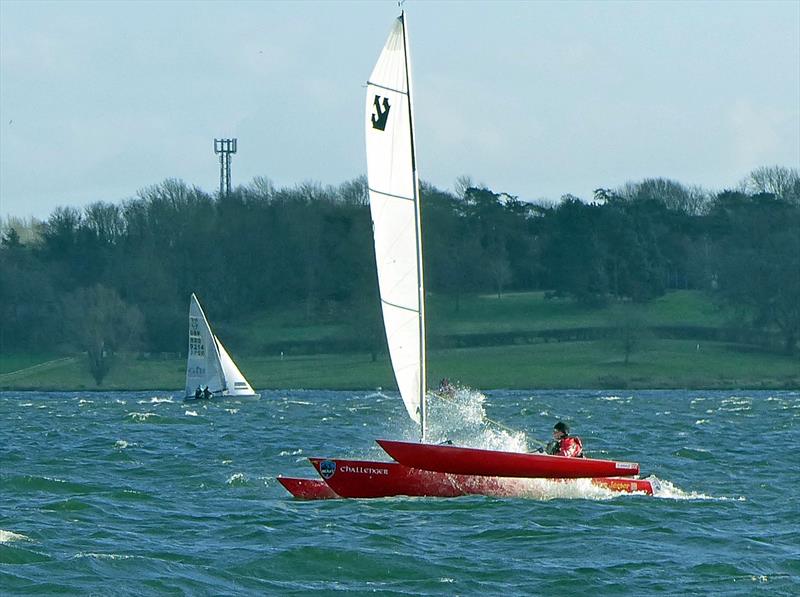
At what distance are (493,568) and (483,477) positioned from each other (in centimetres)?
591

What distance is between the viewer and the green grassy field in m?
103

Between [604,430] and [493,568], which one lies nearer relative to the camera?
[493,568]

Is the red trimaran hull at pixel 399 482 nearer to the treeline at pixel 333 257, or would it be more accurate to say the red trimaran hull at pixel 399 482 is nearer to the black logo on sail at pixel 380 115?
the black logo on sail at pixel 380 115

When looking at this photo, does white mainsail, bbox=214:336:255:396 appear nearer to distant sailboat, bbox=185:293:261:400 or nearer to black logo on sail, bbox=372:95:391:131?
distant sailboat, bbox=185:293:261:400

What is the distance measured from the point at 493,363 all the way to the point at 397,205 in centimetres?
8409

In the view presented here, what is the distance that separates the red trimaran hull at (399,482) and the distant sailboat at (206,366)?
1790 inches

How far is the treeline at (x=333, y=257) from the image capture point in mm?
111062

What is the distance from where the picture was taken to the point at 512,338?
115 metres

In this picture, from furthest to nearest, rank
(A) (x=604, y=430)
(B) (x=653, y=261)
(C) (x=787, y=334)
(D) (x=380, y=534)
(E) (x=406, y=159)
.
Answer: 1. (B) (x=653, y=261)
2. (C) (x=787, y=334)
3. (A) (x=604, y=430)
4. (E) (x=406, y=159)
5. (D) (x=380, y=534)

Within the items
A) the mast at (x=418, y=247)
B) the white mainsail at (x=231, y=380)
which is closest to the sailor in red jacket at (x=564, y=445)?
the mast at (x=418, y=247)

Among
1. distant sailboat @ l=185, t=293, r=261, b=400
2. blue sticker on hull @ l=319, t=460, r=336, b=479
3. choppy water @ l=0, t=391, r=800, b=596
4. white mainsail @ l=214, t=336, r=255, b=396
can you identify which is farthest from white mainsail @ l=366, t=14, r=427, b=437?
white mainsail @ l=214, t=336, r=255, b=396

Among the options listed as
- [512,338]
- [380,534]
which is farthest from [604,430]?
[512,338]

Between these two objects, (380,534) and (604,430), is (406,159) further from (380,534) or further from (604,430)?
(604,430)

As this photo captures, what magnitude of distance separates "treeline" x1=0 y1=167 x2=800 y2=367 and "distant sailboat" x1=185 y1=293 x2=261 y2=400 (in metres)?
34.9
